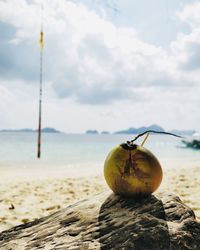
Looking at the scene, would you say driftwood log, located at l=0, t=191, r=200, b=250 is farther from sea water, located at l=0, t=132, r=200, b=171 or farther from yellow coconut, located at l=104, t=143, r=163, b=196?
sea water, located at l=0, t=132, r=200, b=171

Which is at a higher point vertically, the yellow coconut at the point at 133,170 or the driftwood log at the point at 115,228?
the yellow coconut at the point at 133,170

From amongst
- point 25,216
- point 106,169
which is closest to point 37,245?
point 106,169

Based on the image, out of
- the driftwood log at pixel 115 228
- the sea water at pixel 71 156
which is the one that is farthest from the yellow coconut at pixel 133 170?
the sea water at pixel 71 156

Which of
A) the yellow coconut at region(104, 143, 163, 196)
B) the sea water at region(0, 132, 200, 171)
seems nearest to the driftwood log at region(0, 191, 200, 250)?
the yellow coconut at region(104, 143, 163, 196)

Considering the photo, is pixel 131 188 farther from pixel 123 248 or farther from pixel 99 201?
pixel 123 248

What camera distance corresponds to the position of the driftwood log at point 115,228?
2.16m

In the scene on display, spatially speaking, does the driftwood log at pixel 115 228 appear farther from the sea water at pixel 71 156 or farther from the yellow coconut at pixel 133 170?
the sea water at pixel 71 156

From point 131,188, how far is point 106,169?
26cm

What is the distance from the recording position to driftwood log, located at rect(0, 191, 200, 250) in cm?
216

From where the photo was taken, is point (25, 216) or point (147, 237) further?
point (25, 216)

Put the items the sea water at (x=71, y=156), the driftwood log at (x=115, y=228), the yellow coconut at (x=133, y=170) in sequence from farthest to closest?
the sea water at (x=71, y=156)
the yellow coconut at (x=133, y=170)
the driftwood log at (x=115, y=228)

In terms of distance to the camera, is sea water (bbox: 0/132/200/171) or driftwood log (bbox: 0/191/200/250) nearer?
driftwood log (bbox: 0/191/200/250)

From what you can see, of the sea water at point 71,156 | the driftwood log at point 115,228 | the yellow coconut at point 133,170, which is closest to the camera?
the driftwood log at point 115,228

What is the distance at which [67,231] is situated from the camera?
238 centimetres
